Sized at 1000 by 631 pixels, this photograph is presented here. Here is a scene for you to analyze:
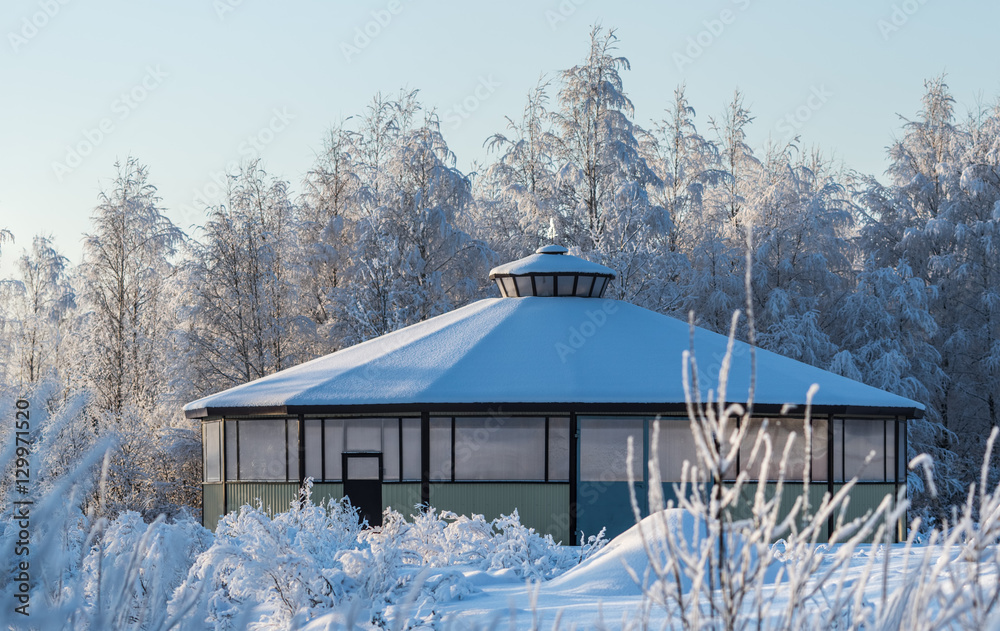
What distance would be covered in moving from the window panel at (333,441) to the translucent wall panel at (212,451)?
2.17 m

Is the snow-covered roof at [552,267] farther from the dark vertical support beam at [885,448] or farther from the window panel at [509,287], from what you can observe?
the dark vertical support beam at [885,448]

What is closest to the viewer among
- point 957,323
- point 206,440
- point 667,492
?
point 667,492

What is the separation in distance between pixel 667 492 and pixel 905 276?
12.1m

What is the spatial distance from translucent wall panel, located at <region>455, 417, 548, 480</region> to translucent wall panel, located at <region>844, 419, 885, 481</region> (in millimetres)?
5048

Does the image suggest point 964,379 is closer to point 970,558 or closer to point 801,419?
point 801,419

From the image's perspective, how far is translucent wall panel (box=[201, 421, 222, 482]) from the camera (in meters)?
17.3

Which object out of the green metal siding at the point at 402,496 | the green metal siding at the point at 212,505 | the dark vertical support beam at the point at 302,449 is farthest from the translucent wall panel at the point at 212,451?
the green metal siding at the point at 402,496

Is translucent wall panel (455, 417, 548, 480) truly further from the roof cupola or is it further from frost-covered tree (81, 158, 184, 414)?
frost-covered tree (81, 158, 184, 414)

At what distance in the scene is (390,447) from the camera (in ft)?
52.5

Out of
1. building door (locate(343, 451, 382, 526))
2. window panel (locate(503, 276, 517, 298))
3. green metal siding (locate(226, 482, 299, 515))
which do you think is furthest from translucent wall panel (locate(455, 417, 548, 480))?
window panel (locate(503, 276, 517, 298))

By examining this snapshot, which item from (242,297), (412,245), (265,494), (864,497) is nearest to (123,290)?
(242,297)

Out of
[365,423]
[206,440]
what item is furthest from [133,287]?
[365,423]

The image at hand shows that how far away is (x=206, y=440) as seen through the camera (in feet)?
58.7

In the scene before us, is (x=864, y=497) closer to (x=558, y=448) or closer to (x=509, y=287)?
(x=558, y=448)
